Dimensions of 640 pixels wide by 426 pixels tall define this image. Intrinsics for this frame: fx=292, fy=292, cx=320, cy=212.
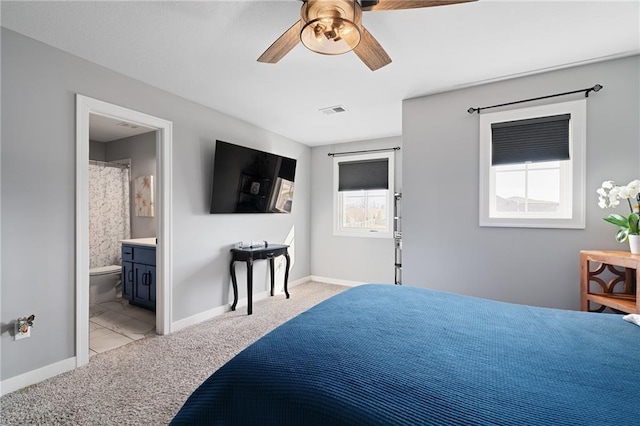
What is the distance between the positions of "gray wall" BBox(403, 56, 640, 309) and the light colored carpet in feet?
6.82

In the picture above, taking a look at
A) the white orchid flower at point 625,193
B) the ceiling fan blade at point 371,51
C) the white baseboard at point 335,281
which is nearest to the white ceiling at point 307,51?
the ceiling fan blade at point 371,51

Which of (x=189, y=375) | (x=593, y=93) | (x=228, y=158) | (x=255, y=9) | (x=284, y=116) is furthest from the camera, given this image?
(x=284, y=116)

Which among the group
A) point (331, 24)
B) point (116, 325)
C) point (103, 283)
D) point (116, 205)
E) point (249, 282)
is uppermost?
point (331, 24)

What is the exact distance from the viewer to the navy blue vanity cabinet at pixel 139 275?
347cm

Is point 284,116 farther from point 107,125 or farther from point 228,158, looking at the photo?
point 107,125

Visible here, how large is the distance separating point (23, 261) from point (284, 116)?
2.85 meters

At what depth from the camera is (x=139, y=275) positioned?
3.64 metres

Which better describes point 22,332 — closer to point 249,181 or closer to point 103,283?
point 103,283

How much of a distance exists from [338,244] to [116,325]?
10.9 feet

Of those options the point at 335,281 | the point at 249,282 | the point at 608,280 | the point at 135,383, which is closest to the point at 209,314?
the point at 249,282

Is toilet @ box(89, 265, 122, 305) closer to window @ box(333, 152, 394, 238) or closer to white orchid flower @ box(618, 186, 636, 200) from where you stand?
window @ box(333, 152, 394, 238)

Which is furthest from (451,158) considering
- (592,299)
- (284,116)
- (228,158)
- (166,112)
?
(166,112)

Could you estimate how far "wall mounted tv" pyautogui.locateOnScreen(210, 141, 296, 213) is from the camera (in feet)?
11.4

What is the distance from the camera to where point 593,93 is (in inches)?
95.3
